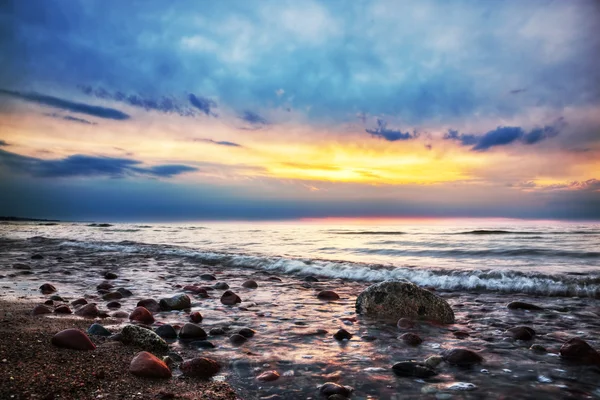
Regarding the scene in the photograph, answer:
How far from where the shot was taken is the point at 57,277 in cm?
866

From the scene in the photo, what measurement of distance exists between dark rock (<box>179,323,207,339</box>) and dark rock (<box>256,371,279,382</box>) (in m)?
1.36

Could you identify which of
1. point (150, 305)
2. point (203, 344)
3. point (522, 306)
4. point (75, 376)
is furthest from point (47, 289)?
point (522, 306)

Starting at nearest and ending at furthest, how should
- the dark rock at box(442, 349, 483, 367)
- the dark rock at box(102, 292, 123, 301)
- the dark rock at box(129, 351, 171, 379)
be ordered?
the dark rock at box(129, 351, 171, 379) < the dark rock at box(442, 349, 483, 367) < the dark rock at box(102, 292, 123, 301)

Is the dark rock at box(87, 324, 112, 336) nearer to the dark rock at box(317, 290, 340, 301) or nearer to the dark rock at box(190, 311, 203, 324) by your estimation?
the dark rock at box(190, 311, 203, 324)

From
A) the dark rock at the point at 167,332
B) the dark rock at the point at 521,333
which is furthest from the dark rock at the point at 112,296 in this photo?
the dark rock at the point at 521,333

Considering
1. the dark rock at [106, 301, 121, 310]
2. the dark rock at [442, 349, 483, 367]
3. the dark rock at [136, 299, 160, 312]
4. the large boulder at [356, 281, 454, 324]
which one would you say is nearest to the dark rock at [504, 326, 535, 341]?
the large boulder at [356, 281, 454, 324]

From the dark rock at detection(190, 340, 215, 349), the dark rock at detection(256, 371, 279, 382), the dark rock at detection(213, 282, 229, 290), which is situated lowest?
the dark rock at detection(213, 282, 229, 290)

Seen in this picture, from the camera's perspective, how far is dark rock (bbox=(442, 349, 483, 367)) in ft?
10.8

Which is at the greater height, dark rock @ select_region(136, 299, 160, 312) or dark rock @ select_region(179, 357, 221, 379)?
dark rock @ select_region(179, 357, 221, 379)

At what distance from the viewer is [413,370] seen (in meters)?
3.06

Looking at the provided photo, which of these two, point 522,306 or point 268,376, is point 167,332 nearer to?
point 268,376

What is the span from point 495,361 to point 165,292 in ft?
18.9

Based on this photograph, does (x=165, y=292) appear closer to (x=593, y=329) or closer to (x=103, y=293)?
(x=103, y=293)

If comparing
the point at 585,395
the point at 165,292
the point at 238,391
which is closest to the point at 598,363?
the point at 585,395
